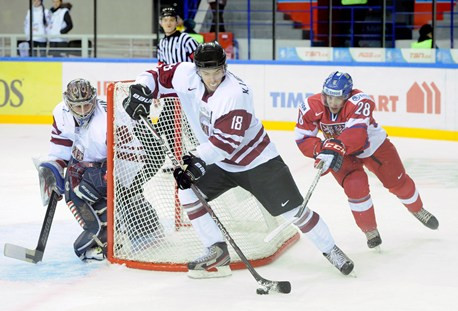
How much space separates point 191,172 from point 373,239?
117cm

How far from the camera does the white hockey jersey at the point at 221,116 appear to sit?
13.1ft

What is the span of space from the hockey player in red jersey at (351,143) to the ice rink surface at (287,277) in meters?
0.25

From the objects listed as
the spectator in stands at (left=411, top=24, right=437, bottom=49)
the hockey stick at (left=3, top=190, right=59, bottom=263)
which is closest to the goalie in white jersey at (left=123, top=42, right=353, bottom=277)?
the hockey stick at (left=3, top=190, right=59, bottom=263)

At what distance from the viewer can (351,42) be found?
11.6 meters

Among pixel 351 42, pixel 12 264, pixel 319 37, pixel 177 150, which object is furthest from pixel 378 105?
pixel 12 264

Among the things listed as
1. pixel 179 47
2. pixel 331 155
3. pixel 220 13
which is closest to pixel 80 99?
pixel 331 155

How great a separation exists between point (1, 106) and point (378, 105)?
12.7 ft

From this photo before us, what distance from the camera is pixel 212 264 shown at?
13.8 ft

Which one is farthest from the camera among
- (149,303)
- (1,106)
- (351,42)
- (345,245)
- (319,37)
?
(319,37)

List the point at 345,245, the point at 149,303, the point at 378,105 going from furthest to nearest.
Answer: the point at 378,105 → the point at 345,245 → the point at 149,303

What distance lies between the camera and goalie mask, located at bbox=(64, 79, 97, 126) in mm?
4391

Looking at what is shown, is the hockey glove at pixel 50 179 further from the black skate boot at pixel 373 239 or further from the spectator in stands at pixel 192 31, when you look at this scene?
the spectator in stands at pixel 192 31

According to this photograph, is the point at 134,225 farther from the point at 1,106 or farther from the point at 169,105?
the point at 1,106

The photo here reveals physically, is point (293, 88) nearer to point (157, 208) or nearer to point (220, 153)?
point (157, 208)
